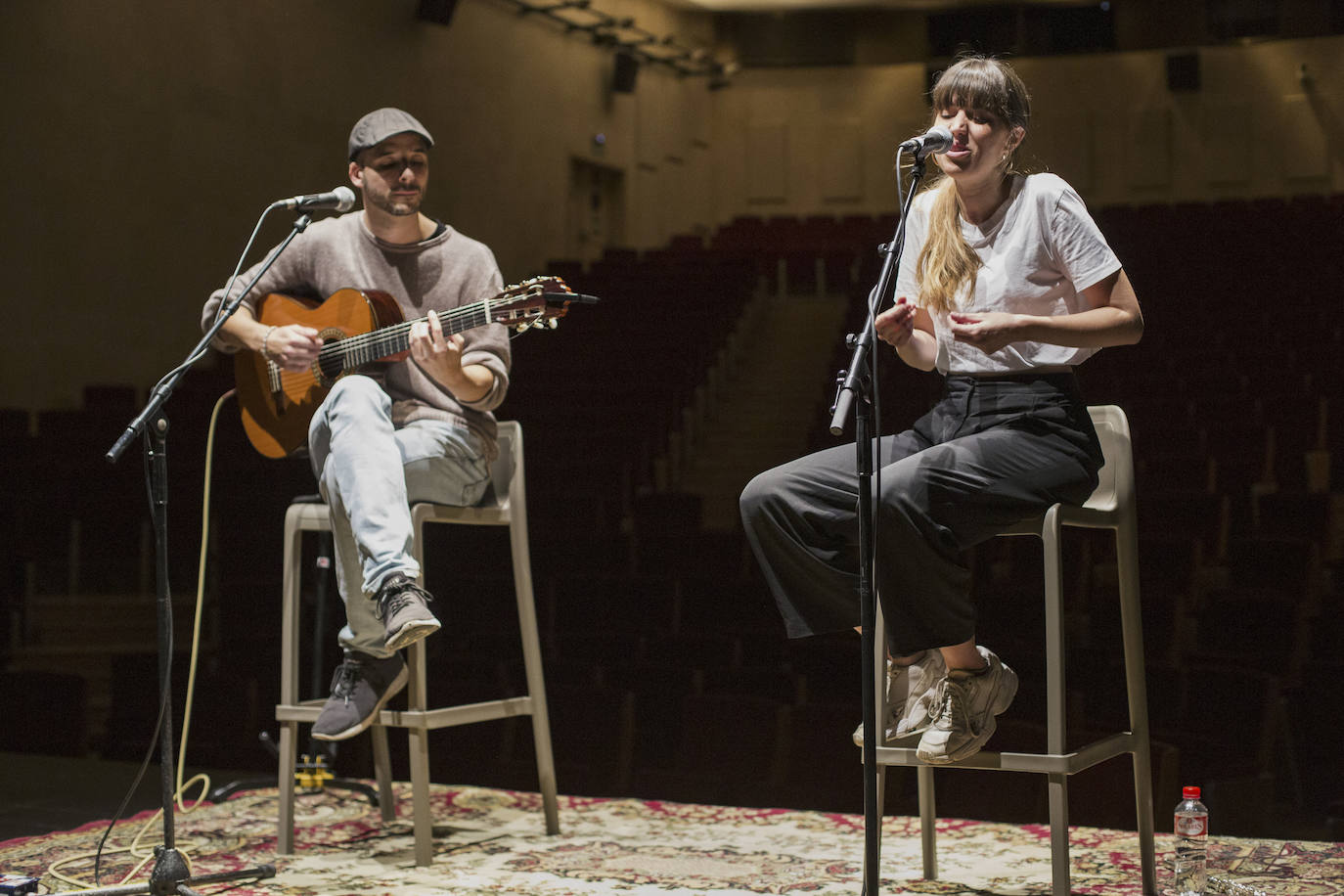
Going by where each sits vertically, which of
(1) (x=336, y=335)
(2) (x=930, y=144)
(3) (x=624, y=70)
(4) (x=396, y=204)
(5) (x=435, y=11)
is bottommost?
(1) (x=336, y=335)

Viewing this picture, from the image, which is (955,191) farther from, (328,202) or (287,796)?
(287,796)

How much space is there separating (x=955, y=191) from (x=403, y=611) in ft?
3.23

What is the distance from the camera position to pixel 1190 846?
1.93 meters

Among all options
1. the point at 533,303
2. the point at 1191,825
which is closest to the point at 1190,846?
the point at 1191,825

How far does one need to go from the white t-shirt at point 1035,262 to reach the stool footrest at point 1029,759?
512 mm

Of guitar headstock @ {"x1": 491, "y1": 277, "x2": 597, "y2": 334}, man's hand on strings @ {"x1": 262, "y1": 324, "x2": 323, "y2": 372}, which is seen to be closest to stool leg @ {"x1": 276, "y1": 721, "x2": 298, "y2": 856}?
man's hand on strings @ {"x1": 262, "y1": 324, "x2": 323, "y2": 372}

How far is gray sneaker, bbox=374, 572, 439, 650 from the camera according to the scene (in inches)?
77.9

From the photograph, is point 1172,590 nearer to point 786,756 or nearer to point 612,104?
point 786,756

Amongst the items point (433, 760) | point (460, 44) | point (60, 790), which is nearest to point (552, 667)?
point (433, 760)

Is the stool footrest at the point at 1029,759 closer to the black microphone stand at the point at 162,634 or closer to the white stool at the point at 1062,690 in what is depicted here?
the white stool at the point at 1062,690

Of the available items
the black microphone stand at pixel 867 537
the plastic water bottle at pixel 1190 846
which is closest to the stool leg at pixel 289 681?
the black microphone stand at pixel 867 537

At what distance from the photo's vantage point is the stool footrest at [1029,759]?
176cm

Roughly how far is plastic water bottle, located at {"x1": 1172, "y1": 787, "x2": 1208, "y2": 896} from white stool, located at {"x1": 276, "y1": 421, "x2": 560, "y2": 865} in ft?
3.49

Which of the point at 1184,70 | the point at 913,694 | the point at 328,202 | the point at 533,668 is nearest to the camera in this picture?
the point at 913,694
